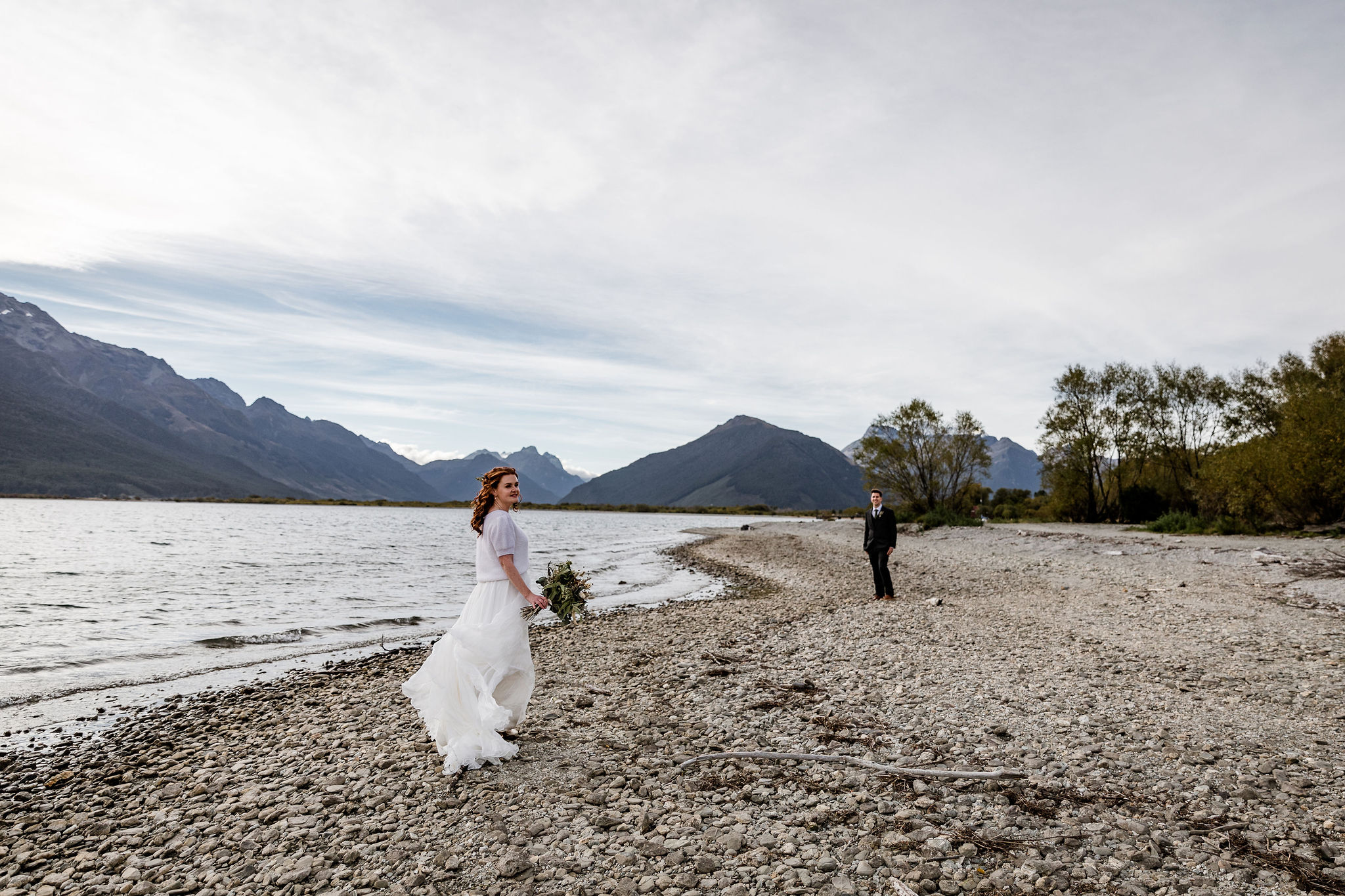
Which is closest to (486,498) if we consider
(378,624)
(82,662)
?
(82,662)

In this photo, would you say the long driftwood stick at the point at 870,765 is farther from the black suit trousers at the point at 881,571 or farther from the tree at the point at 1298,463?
the tree at the point at 1298,463

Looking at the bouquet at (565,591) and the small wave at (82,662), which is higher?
the bouquet at (565,591)

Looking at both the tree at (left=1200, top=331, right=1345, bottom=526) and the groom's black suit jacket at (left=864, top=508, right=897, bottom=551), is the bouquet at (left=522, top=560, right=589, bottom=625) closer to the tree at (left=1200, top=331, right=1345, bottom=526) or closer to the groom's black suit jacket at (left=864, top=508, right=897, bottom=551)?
the groom's black suit jacket at (left=864, top=508, right=897, bottom=551)

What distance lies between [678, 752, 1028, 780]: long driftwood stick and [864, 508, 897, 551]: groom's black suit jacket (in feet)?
38.3

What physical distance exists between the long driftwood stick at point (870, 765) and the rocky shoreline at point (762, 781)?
101 millimetres

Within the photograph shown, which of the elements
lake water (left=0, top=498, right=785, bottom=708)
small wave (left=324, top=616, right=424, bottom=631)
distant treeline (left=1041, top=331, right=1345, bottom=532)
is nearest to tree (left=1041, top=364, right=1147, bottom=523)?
distant treeline (left=1041, top=331, right=1345, bottom=532)

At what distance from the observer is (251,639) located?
55.9ft

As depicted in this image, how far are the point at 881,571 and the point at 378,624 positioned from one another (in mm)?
15018

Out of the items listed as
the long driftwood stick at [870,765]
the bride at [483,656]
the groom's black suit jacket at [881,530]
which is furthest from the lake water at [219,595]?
the long driftwood stick at [870,765]

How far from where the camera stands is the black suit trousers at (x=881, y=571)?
745 inches

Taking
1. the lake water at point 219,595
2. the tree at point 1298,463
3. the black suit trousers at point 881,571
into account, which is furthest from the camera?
the tree at point 1298,463

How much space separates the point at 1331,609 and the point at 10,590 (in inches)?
1631

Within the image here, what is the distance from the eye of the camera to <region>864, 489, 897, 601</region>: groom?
18297 millimetres

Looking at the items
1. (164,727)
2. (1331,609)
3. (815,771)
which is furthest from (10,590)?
(1331,609)
